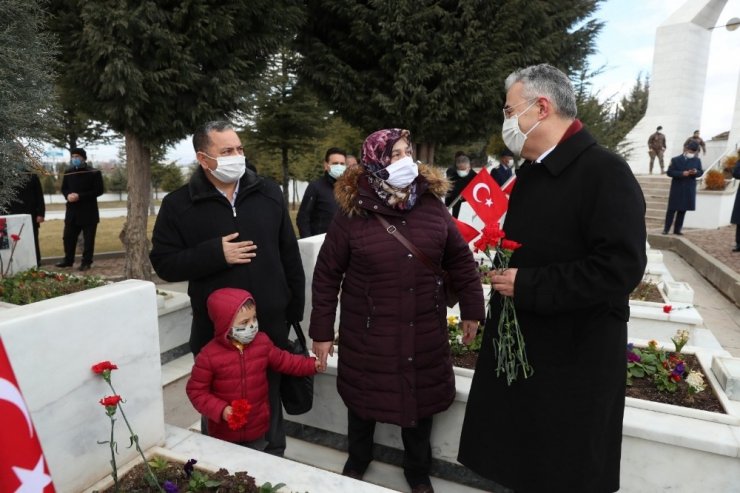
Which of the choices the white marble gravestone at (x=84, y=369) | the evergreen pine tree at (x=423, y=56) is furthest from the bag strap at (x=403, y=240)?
the evergreen pine tree at (x=423, y=56)

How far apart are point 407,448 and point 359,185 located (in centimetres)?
152

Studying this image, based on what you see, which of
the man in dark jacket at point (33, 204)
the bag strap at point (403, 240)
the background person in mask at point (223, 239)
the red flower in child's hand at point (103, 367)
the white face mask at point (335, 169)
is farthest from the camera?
the man in dark jacket at point (33, 204)

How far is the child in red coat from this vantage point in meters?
2.36

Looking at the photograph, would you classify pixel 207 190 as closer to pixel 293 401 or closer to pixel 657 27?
pixel 293 401

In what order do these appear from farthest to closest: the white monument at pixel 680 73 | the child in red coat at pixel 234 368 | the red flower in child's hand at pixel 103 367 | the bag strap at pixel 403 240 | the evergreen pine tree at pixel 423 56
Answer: the white monument at pixel 680 73 → the evergreen pine tree at pixel 423 56 → the bag strap at pixel 403 240 → the child in red coat at pixel 234 368 → the red flower in child's hand at pixel 103 367

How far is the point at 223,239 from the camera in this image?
2557 millimetres

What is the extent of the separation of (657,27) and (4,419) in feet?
100

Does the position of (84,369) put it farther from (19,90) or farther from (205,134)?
(19,90)

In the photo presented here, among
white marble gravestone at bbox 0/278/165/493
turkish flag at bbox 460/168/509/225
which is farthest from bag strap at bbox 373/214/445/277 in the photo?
turkish flag at bbox 460/168/509/225

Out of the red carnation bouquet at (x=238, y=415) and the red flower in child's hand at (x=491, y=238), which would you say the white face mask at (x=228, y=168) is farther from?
the red flower in child's hand at (x=491, y=238)

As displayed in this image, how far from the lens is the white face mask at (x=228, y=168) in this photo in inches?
104

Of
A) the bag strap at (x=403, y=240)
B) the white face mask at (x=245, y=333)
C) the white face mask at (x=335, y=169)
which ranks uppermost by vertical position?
the white face mask at (x=335, y=169)

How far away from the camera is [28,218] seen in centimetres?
620

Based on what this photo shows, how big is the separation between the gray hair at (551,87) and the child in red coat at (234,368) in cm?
160
